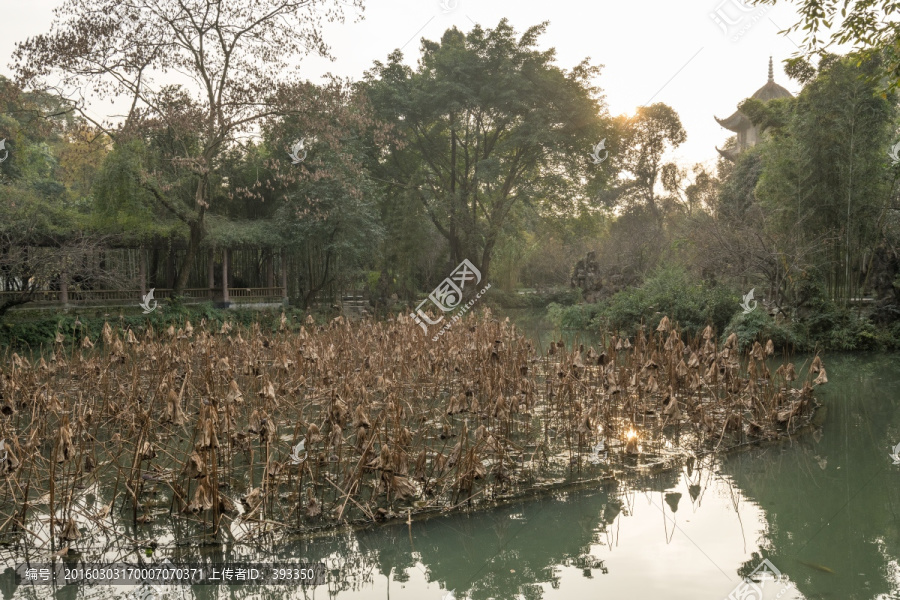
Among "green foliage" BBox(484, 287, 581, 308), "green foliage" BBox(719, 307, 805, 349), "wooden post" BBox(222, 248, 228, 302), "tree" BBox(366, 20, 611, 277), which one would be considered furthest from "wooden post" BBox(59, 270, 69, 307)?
"green foliage" BBox(719, 307, 805, 349)

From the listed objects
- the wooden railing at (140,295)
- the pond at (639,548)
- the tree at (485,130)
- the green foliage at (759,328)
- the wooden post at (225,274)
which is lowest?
the pond at (639,548)

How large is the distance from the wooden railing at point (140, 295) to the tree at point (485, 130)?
5413 mm

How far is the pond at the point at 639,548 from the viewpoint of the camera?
10.9 feet

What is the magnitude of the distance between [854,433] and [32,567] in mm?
6664

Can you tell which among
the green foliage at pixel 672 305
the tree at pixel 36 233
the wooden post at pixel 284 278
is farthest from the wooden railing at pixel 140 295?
the green foliage at pixel 672 305

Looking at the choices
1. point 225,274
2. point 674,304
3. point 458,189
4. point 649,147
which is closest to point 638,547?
point 674,304

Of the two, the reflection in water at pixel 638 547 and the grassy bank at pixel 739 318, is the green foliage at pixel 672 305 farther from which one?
the reflection in water at pixel 638 547

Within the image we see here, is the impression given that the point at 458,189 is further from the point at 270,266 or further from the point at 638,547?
the point at 638,547

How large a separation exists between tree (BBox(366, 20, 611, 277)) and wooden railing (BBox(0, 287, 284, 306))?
5413 millimetres

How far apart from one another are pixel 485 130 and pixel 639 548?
59.7ft

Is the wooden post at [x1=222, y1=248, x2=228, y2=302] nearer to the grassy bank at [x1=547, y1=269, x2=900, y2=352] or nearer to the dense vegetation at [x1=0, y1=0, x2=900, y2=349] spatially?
the dense vegetation at [x1=0, y1=0, x2=900, y2=349]

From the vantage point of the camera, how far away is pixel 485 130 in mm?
20781

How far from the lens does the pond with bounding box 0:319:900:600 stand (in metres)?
3.33

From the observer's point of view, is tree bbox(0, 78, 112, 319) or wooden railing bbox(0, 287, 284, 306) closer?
tree bbox(0, 78, 112, 319)
